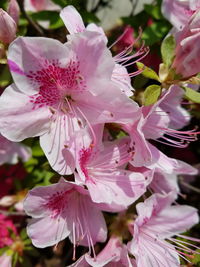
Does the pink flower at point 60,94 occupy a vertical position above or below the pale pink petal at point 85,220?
above

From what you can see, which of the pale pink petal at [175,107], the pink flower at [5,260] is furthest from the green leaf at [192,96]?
the pink flower at [5,260]

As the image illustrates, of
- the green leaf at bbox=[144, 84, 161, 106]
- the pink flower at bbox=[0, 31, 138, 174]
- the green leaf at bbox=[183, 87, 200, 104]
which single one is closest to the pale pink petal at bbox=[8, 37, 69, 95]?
the pink flower at bbox=[0, 31, 138, 174]

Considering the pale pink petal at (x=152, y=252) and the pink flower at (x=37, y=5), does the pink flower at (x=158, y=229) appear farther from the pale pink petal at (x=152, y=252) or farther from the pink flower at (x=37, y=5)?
the pink flower at (x=37, y=5)

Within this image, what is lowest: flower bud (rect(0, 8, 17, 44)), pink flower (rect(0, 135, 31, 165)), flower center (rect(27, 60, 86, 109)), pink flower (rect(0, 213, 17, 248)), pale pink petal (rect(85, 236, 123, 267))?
pink flower (rect(0, 213, 17, 248))

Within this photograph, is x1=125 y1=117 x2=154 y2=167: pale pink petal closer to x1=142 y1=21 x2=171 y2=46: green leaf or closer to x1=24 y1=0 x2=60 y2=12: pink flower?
x1=142 y1=21 x2=171 y2=46: green leaf

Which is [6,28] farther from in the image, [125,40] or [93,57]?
[125,40]

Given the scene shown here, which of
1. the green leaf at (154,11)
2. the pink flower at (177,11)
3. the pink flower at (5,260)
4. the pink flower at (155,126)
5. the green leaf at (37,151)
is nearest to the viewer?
the pink flower at (155,126)

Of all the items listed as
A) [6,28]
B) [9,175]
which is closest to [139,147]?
[6,28]
